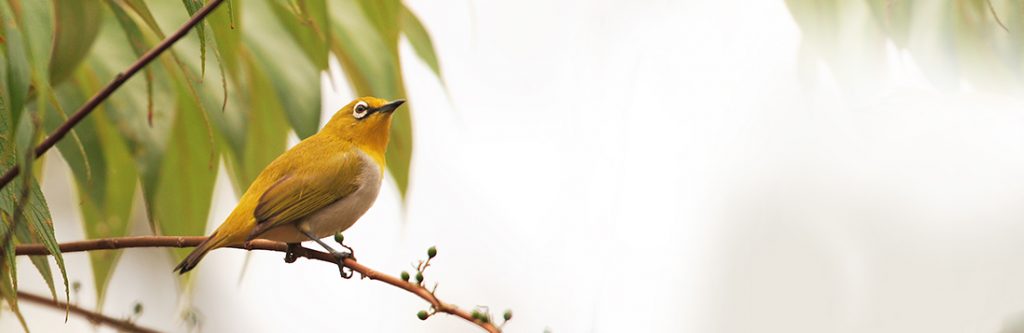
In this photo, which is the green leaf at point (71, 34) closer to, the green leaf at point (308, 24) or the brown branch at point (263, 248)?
the brown branch at point (263, 248)

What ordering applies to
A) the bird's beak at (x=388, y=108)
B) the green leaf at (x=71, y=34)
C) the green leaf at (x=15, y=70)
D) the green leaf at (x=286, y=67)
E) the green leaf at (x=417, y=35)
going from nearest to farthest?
the green leaf at (x=15, y=70), the green leaf at (x=71, y=34), the bird's beak at (x=388, y=108), the green leaf at (x=286, y=67), the green leaf at (x=417, y=35)

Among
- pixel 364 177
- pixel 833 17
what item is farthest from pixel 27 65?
pixel 833 17

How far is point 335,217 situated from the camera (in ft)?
2.44

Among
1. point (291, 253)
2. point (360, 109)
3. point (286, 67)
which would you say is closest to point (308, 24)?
point (286, 67)

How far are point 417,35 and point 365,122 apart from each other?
0.78 ft

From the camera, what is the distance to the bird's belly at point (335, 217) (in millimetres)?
732

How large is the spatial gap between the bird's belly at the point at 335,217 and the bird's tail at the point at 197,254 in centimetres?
6

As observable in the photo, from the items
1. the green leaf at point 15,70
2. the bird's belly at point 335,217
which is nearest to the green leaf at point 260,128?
the bird's belly at point 335,217

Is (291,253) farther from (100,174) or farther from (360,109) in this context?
→ (100,174)

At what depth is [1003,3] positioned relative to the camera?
4.63 feet

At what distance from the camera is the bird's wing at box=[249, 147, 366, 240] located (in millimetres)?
706

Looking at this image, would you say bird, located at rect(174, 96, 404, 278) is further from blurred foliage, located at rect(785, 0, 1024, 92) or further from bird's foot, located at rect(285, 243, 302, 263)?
blurred foliage, located at rect(785, 0, 1024, 92)

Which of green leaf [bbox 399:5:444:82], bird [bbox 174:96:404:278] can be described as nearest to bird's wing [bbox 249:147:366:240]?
bird [bbox 174:96:404:278]

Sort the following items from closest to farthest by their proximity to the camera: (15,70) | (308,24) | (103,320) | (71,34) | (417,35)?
(15,70), (71,34), (103,320), (308,24), (417,35)
